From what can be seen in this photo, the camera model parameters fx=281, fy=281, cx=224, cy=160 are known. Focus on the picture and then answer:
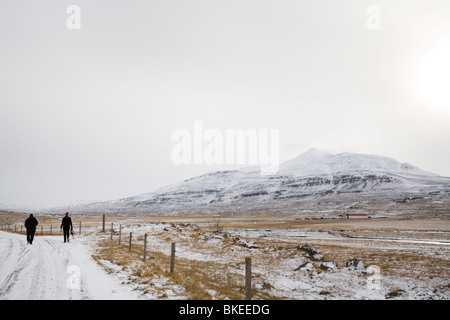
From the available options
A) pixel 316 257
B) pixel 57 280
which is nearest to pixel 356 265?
pixel 316 257

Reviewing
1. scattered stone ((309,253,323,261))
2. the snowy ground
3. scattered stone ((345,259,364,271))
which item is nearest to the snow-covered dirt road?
the snowy ground

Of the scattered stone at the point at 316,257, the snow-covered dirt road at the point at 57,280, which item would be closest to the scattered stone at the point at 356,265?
the scattered stone at the point at 316,257

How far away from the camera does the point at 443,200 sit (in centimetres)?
13850

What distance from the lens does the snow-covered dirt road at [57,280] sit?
911 cm

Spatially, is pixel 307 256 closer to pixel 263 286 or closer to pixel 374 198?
pixel 263 286

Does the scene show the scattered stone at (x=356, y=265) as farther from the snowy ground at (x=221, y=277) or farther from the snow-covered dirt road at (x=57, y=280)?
the snow-covered dirt road at (x=57, y=280)

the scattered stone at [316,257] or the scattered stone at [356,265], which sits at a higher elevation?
the scattered stone at [356,265]

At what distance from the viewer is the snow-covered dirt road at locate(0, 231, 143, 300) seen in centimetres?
911

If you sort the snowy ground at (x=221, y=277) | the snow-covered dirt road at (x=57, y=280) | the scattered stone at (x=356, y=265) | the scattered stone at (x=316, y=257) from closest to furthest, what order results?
the snow-covered dirt road at (x=57, y=280)
the snowy ground at (x=221, y=277)
the scattered stone at (x=356, y=265)
the scattered stone at (x=316, y=257)

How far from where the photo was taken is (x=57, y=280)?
10805mm
